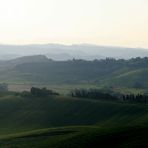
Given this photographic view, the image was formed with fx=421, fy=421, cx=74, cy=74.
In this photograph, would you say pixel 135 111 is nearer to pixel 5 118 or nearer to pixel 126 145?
pixel 5 118

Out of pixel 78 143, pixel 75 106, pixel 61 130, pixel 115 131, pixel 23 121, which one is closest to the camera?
pixel 78 143

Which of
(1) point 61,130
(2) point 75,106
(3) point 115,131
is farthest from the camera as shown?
(2) point 75,106

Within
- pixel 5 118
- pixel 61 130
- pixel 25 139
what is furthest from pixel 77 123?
pixel 25 139

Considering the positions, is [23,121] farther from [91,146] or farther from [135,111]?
[91,146]

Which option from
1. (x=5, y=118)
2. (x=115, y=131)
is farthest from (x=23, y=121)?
(x=115, y=131)

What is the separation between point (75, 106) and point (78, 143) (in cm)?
9289

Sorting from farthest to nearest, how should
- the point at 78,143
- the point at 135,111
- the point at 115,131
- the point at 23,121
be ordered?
1. the point at 23,121
2. the point at 135,111
3. the point at 115,131
4. the point at 78,143

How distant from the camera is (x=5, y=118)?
615 ft

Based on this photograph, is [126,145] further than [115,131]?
No

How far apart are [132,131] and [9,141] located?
35138mm

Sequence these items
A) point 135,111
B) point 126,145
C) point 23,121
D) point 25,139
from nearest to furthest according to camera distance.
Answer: point 126,145 < point 25,139 < point 135,111 < point 23,121

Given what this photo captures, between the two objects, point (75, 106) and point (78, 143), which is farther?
point (75, 106)

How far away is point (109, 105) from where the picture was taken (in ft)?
614

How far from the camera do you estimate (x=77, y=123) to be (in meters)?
175
